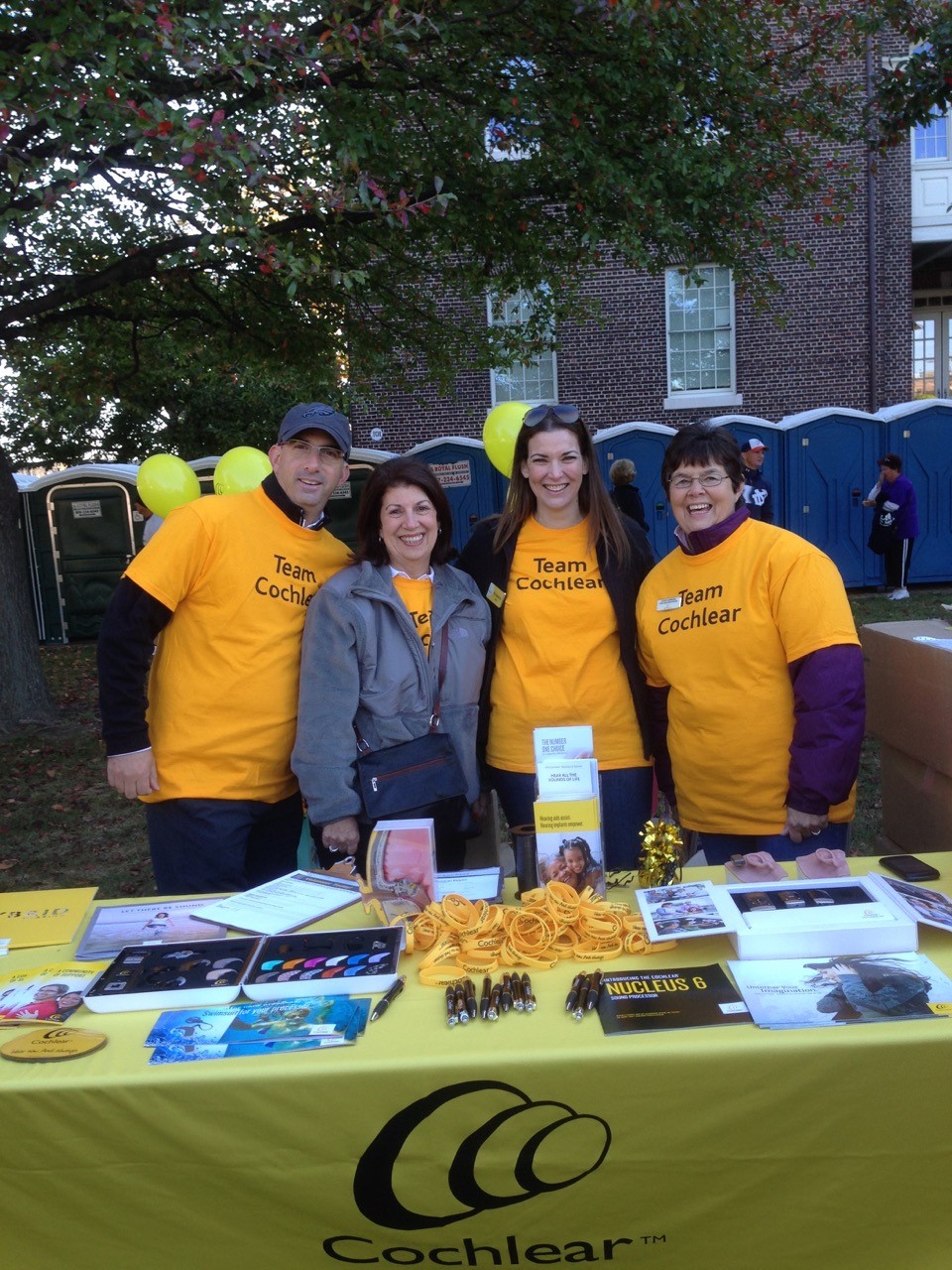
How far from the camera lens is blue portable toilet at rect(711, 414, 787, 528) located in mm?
12742

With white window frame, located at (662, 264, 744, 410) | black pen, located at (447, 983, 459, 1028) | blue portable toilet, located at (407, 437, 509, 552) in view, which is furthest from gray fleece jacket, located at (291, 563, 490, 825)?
white window frame, located at (662, 264, 744, 410)

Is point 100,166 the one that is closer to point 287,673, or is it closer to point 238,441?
point 287,673

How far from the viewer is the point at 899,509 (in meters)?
11.8

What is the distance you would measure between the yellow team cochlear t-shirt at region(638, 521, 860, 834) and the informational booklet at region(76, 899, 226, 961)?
4.36 feet

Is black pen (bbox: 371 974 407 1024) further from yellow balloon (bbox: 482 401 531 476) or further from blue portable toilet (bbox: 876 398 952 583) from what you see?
blue portable toilet (bbox: 876 398 952 583)

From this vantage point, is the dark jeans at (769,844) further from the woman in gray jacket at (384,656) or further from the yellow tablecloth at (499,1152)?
the yellow tablecloth at (499,1152)

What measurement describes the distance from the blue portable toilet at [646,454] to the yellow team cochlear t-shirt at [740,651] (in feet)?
33.9

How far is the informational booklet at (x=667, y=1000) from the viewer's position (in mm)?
1550

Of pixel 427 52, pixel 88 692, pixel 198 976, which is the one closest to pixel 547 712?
pixel 198 976

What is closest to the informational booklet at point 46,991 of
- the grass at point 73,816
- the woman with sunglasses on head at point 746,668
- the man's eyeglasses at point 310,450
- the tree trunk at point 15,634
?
the man's eyeglasses at point 310,450


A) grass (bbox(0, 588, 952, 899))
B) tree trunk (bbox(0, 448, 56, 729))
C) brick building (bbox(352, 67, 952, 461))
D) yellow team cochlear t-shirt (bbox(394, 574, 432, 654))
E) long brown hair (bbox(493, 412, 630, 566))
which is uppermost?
brick building (bbox(352, 67, 952, 461))

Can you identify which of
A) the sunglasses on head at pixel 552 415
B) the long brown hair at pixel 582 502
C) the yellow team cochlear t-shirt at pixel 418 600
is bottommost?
the yellow team cochlear t-shirt at pixel 418 600

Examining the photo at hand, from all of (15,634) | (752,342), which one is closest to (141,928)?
(15,634)

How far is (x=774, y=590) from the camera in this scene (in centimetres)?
238
